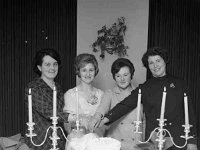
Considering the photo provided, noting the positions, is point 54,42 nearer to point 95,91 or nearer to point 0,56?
point 0,56

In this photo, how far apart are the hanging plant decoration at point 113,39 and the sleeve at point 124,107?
172 centimetres

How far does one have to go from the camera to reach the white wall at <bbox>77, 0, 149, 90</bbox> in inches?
150

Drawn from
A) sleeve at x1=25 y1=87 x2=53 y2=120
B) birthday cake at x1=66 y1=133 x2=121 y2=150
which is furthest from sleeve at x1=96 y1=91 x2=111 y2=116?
birthday cake at x1=66 y1=133 x2=121 y2=150

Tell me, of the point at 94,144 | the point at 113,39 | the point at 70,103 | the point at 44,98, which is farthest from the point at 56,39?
the point at 94,144

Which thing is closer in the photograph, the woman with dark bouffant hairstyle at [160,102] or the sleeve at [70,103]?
the woman with dark bouffant hairstyle at [160,102]

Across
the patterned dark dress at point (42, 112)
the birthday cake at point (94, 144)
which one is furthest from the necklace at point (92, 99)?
the birthday cake at point (94, 144)

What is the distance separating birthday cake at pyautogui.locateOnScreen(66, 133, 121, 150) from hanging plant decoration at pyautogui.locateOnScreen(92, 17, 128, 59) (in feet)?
8.32

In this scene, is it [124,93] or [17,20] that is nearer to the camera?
[124,93]

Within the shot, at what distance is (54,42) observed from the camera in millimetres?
3893

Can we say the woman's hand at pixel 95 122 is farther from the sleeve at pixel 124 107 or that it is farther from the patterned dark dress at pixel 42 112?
the patterned dark dress at pixel 42 112

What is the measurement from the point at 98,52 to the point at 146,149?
2.49 meters

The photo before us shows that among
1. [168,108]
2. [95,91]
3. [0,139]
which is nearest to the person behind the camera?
[0,139]

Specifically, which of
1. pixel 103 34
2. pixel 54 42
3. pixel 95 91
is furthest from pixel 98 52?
pixel 95 91

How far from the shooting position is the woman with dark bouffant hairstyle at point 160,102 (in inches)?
78.5
